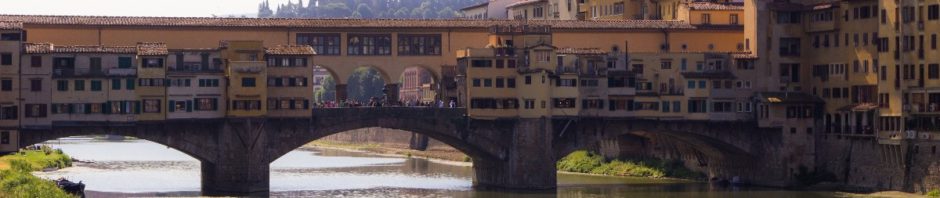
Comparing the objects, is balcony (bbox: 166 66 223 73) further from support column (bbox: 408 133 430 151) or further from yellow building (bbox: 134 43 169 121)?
support column (bbox: 408 133 430 151)

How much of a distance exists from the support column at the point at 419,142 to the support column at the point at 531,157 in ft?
124

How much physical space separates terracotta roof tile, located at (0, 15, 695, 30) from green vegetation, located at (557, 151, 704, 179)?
6.72m

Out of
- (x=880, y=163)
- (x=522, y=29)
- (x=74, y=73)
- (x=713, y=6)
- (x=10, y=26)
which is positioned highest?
(x=713, y=6)

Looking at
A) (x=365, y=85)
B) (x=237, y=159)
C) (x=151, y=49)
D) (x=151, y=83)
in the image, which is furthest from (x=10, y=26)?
(x=365, y=85)

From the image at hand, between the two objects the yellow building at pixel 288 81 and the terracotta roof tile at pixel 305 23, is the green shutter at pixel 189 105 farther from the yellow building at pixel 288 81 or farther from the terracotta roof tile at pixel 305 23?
the terracotta roof tile at pixel 305 23

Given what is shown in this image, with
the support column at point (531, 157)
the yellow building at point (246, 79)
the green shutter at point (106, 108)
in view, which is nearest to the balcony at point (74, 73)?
the green shutter at point (106, 108)

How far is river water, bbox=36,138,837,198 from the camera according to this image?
262 ft

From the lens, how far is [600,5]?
349 ft

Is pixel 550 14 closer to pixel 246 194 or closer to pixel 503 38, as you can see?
pixel 503 38

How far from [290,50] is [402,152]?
4250 centimetres

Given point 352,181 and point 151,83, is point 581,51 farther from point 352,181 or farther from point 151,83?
point 151,83


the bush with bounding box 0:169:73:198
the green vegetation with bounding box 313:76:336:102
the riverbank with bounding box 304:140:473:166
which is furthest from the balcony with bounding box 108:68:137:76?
the green vegetation with bounding box 313:76:336:102

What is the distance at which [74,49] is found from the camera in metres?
75.9

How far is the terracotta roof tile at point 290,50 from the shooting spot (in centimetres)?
7938
